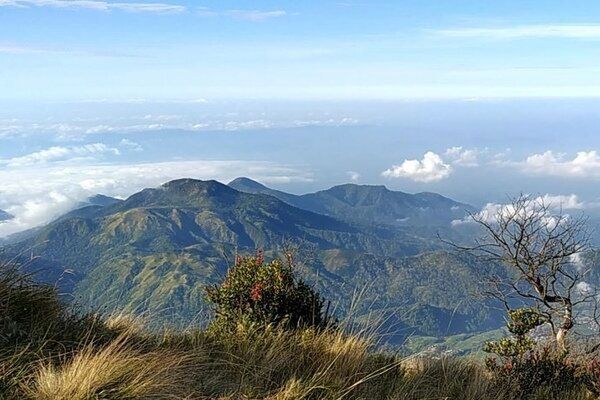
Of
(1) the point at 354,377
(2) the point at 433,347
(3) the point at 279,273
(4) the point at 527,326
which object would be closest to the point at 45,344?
(1) the point at 354,377

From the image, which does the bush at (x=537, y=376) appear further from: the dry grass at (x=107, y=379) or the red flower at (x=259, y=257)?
the dry grass at (x=107, y=379)

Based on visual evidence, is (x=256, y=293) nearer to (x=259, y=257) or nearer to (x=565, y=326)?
(x=259, y=257)

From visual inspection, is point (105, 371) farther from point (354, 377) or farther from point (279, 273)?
point (279, 273)

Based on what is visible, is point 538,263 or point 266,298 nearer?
point 266,298

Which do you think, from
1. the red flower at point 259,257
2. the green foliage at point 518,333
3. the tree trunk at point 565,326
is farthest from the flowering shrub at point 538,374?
the tree trunk at point 565,326

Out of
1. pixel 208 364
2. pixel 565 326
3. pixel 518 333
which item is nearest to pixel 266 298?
pixel 208 364
